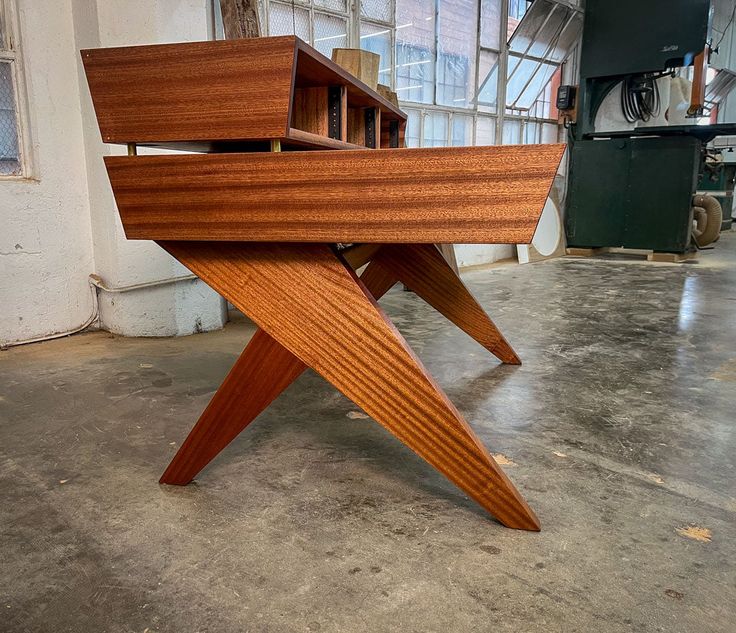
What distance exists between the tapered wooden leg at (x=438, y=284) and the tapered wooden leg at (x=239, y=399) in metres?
0.80

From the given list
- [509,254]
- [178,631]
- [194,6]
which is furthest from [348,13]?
[178,631]

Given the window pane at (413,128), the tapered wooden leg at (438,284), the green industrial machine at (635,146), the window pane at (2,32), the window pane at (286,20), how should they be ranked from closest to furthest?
the tapered wooden leg at (438,284) < the window pane at (2,32) < the window pane at (286,20) < the window pane at (413,128) < the green industrial machine at (635,146)

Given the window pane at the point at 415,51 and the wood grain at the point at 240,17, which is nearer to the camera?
the wood grain at the point at 240,17

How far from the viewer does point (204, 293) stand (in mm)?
2840

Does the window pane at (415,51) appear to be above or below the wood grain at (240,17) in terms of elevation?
above

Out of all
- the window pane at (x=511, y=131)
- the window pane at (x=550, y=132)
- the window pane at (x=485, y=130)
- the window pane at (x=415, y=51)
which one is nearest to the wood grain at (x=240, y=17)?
the window pane at (x=415, y=51)

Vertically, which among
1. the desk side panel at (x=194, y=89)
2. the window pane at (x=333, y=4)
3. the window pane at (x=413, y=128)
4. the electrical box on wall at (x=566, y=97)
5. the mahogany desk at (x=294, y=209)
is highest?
the window pane at (x=333, y=4)

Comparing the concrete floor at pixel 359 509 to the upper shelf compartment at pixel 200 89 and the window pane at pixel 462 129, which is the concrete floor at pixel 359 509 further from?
the window pane at pixel 462 129

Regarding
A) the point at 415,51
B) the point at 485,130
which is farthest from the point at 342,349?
the point at 485,130

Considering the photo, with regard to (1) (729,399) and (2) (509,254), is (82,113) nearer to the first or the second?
(1) (729,399)

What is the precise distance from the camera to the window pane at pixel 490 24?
206 inches

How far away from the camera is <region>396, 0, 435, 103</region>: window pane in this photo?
14.7ft

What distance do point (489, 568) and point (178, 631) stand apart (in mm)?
515

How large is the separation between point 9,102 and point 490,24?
14.0ft
